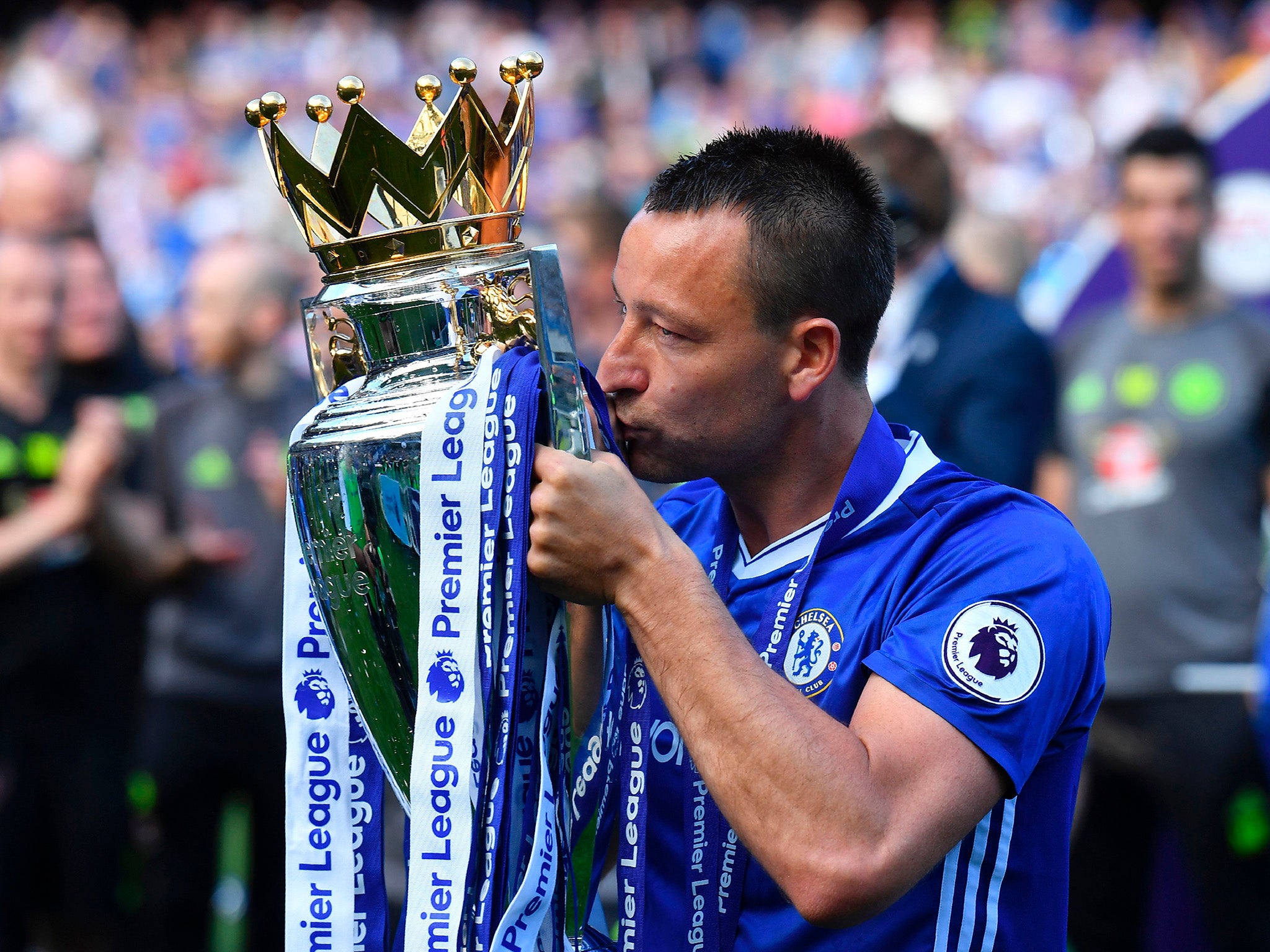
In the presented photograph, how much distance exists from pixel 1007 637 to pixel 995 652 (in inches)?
1.0

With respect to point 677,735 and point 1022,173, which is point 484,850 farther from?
point 1022,173

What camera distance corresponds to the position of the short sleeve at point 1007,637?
1.68 metres

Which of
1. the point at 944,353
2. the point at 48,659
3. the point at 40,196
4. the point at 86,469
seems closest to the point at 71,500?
the point at 86,469

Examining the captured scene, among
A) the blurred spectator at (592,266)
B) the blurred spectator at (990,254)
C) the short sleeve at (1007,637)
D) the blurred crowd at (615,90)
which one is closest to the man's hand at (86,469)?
the blurred crowd at (615,90)

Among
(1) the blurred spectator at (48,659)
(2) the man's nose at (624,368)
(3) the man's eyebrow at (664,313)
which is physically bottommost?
(1) the blurred spectator at (48,659)

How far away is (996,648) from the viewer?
1700mm

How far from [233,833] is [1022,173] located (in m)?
7.05

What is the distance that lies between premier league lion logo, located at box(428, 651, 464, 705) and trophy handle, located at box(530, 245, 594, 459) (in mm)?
279

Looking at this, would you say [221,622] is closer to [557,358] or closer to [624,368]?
[624,368]

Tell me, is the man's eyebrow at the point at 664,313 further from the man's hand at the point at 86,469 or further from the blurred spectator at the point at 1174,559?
the man's hand at the point at 86,469

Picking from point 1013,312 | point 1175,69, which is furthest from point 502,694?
point 1175,69

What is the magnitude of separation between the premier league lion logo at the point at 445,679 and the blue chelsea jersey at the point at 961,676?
30 cm

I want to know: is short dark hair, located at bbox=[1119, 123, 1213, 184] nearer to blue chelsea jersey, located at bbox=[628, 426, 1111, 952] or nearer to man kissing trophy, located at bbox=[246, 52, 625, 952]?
blue chelsea jersey, located at bbox=[628, 426, 1111, 952]

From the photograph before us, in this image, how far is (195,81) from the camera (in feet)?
51.1
